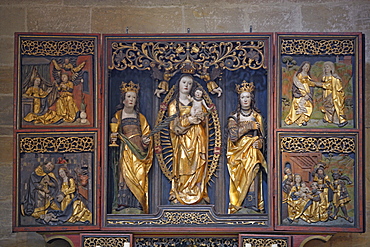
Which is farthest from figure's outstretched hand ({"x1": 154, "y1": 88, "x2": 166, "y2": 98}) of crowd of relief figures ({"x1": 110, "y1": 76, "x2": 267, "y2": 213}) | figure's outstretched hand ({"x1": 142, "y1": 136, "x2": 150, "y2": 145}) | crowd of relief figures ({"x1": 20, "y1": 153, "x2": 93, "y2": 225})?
crowd of relief figures ({"x1": 20, "y1": 153, "x2": 93, "y2": 225})

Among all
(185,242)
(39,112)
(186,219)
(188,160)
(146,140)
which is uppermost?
(39,112)

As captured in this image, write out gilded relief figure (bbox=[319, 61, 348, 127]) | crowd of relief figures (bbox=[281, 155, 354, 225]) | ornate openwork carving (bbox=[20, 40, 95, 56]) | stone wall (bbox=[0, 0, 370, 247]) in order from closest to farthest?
1. crowd of relief figures (bbox=[281, 155, 354, 225])
2. gilded relief figure (bbox=[319, 61, 348, 127])
3. ornate openwork carving (bbox=[20, 40, 95, 56])
4. stone wall (bbox=[0, 0, 370, 247])

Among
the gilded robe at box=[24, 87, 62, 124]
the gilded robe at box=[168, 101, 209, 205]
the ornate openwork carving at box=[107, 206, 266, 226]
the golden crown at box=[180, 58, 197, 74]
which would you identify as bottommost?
the ornate openwork carving at box=[107, 206, 266, 226]

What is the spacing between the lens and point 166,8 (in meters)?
8.44

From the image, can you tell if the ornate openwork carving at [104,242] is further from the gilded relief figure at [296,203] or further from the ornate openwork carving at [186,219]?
the gilded relief figure at [296,203]

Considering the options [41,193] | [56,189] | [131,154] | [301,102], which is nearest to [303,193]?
[301,102]

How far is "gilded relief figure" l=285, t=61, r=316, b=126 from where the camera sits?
7609mm

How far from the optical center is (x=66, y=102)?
25.2 feet

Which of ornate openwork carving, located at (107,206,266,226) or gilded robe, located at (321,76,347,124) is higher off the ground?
gilded robe, located at (321,76,347,124)

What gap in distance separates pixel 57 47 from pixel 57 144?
1.01 m

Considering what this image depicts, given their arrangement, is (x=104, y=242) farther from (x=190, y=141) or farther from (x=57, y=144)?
(x=190, y=141)

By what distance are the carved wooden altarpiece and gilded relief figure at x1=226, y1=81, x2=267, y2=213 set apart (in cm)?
1

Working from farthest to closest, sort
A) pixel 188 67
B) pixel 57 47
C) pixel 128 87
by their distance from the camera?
pixel 128 87 < pixel 188 67 < pixel 57 47

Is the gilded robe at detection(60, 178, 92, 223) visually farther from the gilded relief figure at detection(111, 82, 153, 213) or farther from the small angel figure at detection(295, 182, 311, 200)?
the small angel figure at detection(295, 182, 311, 200)
